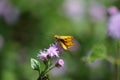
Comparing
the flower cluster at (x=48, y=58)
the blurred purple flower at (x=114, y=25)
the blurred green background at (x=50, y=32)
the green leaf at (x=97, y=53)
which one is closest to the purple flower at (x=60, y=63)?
the flower cluster at (x=48, y=58)

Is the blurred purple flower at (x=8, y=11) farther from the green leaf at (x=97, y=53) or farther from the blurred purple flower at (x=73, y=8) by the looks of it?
the green leaf at (x=97, y=53)

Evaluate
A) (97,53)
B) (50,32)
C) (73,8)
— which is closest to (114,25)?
(97,53)

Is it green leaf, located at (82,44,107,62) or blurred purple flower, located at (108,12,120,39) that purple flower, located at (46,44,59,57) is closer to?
green leaf, located at (82,44,107,62)

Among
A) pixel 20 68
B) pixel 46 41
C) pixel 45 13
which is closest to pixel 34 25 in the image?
pixel 45 13

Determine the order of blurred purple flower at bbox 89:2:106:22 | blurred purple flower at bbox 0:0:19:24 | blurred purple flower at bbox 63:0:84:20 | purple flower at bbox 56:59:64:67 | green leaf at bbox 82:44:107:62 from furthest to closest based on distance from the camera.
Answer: blurred purple flower at bbox 63:0:84:20 → blurred purple flower at bbox 89:2:106:22 → blurred purple flower at bbox 0:0:19:24 → green leaf at bbox 82:44:107:62 → purple flower at bbox 56:59:64:67

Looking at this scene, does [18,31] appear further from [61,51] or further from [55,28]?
[61,51]

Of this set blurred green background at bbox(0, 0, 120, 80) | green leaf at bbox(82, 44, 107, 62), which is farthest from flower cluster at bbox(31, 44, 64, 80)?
blurred green background at bbox(0, 0, 120, 80)
